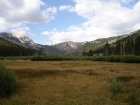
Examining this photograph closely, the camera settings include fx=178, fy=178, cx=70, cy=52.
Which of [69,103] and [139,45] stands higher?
[139,45]

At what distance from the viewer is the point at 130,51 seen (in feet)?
403

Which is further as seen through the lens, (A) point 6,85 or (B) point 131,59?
(B) point 131,59

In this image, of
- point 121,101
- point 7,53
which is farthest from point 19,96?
point 7,53

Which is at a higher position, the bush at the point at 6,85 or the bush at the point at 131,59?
the bush at the point at 131,59

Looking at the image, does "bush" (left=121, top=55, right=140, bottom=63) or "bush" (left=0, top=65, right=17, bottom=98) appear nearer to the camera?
"bush" (left=0, top=65, right=17, bottom=98)

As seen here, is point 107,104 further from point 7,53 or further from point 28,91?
point 7,53

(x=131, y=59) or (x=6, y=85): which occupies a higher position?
(x=131, y=59)

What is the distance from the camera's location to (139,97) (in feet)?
54.4

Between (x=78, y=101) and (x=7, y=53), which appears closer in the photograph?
(x=78, y=101)

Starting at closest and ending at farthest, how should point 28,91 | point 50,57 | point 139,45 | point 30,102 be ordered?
point 30,102, point 28,91, point 50,57, point 139,45

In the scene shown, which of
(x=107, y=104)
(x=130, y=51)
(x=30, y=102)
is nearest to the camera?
(x=107, y=104)

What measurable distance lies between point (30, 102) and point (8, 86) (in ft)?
14.1

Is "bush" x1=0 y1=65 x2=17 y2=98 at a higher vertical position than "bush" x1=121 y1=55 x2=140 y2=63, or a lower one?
lower

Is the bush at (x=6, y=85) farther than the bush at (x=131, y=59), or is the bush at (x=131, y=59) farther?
the bush at (x=131, y=59)
